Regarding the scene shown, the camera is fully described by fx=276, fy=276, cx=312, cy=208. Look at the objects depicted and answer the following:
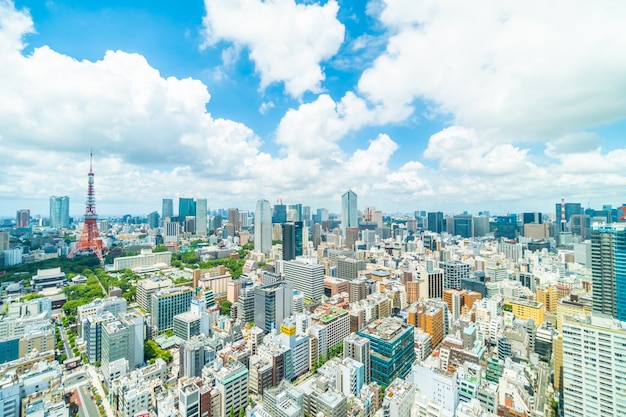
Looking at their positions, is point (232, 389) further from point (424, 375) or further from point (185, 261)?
point (185, 261)

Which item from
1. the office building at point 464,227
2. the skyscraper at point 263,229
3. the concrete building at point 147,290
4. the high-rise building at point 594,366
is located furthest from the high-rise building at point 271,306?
the office building at point 464,227

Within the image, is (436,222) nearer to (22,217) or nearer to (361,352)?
(361,352)

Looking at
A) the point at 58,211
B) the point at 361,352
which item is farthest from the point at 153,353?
the point at 58,211

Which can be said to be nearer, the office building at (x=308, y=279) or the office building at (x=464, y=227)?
the office building at (x=308, y=279)

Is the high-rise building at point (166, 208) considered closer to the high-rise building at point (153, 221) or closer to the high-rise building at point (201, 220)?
the high-rise building at point (153, 221)

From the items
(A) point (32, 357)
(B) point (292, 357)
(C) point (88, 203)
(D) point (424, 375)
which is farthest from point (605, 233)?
(C) point (88, 203)
